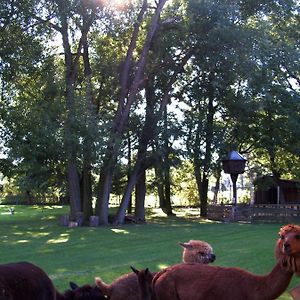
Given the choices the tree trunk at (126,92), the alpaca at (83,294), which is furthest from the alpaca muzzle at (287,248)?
the tree trunk at (126,92)

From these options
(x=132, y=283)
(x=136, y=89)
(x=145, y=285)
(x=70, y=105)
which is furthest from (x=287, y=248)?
(x=136, y=89)

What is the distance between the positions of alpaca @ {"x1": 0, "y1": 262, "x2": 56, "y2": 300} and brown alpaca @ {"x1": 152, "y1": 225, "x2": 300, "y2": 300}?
3.55 ft

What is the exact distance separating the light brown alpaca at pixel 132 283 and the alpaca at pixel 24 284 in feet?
3.20

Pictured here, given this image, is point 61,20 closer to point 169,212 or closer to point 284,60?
point 284,60

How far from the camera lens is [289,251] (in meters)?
4.44

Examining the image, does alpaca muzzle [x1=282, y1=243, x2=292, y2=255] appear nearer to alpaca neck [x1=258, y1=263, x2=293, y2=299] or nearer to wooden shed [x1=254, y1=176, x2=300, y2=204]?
alpaca neck [x1=258, y1=263, x2=293, y2=299]

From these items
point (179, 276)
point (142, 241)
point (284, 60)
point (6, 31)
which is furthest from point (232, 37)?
point (179, 276)

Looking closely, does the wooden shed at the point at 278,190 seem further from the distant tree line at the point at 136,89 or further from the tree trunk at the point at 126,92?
the tree trunk at the point at 126,92

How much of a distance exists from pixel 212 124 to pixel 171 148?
5089mm

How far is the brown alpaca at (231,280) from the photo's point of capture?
4488 millimetres

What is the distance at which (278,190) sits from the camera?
136 ft

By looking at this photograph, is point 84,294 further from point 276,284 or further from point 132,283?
point 276,284

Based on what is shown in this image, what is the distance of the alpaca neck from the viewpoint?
178 inches

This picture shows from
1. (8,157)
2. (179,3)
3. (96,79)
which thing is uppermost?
(179,3)
